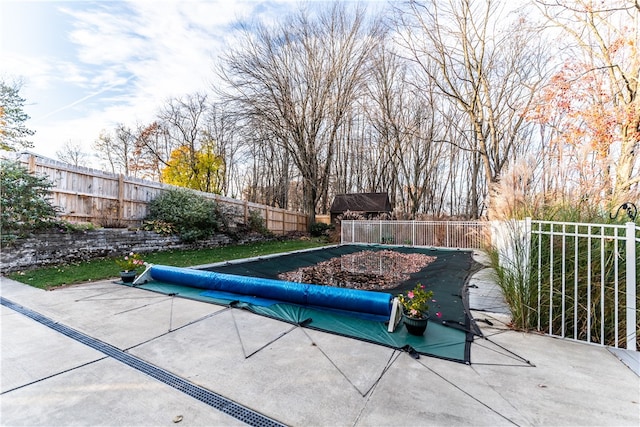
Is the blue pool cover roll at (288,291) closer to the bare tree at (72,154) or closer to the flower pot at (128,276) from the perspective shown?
the flower pot at (128,276)

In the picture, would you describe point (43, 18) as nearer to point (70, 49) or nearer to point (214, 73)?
point (70, 49)

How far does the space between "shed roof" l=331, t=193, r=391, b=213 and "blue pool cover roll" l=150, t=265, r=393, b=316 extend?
11.8 meters

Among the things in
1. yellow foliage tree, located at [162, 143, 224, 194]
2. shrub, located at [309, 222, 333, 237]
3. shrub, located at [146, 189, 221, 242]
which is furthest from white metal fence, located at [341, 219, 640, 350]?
yellow foliage tree, located at [162, 143, 224, 194]

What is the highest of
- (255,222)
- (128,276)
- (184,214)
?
(184,214)

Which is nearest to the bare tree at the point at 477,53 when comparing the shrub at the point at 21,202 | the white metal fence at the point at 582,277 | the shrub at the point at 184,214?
the white metal fence at the point at 582,277

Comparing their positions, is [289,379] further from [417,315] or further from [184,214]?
[184,214]

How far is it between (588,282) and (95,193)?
9657mm

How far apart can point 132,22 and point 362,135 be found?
1291cm

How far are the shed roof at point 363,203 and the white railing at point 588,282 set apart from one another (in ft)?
39.6

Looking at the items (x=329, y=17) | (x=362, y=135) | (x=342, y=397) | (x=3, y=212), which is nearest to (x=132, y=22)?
(x=3, y=212)

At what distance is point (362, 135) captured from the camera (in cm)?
1666

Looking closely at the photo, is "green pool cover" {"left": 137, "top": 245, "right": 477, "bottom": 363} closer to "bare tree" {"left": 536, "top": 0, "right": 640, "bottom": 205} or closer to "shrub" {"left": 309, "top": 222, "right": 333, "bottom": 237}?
"bare tree" {"left": 536, "top": 0, "right": 640, "bottom": 205}

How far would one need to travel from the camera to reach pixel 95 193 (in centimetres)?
689

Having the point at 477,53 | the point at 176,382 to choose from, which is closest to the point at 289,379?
the point at 176,382
